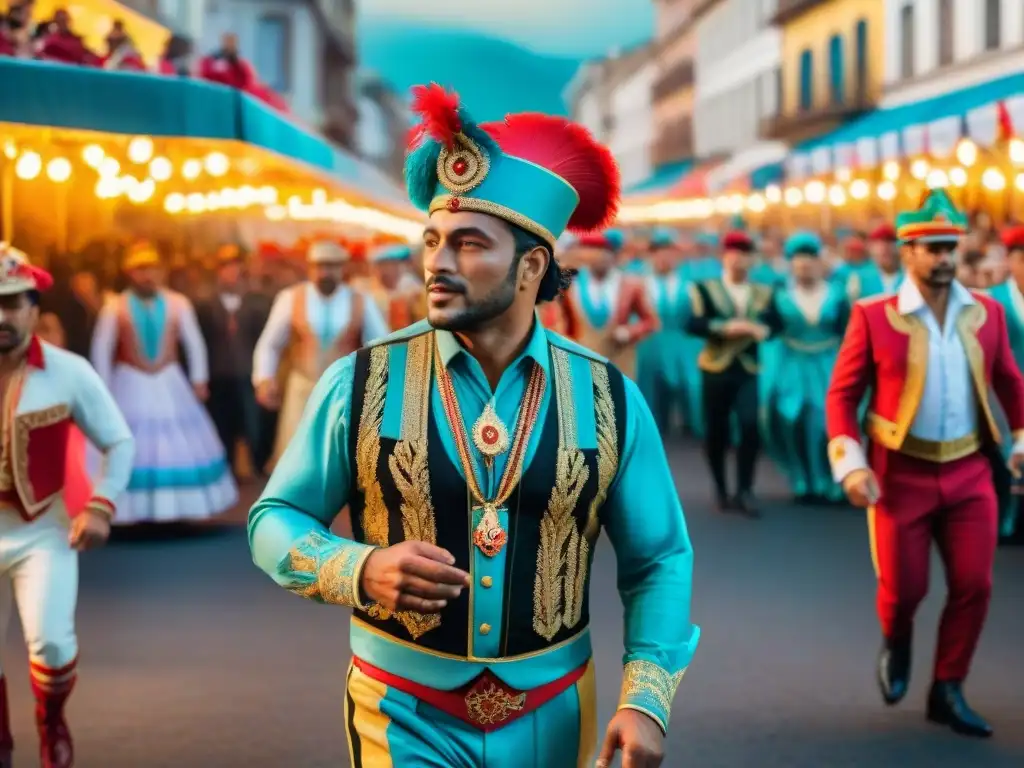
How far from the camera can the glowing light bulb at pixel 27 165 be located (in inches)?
608

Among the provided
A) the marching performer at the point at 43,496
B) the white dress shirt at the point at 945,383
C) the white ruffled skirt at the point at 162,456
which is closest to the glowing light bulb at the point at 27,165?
the white ruffled skirt at the point at 162,456

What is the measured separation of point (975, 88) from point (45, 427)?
18932 mm

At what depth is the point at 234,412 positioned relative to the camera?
15109 mm

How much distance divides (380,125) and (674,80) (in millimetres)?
25538

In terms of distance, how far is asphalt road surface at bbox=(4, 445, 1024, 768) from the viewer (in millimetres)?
6188

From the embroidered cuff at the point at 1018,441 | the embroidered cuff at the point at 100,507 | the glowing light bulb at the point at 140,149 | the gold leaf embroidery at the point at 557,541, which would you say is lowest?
the embroidered cuff at the point at 100,507

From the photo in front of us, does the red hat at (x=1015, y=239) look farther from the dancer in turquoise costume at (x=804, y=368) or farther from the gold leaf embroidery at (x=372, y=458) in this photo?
the gold leaf embroidery at (x=372, y=458)

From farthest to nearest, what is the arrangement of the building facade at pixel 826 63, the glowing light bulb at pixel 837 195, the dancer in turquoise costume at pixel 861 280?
the building facade at pixel 826 63
the glowing light bulb at pixel 837 195
the dancer in turquoise costume at pixel 861 280

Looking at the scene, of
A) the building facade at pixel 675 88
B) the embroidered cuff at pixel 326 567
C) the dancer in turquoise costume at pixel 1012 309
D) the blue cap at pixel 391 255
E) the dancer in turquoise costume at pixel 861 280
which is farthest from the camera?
the building facade at pixel 675 88

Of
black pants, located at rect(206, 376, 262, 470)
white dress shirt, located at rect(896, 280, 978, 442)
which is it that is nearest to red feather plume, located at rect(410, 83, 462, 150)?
white dress shirt, located at rect(896, 280, 978, 442)

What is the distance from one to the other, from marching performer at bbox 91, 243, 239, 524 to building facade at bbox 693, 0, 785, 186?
35257mm

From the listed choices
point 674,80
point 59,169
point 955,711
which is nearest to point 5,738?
point 955,711

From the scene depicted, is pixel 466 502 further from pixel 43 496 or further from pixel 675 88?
pixel 675 88

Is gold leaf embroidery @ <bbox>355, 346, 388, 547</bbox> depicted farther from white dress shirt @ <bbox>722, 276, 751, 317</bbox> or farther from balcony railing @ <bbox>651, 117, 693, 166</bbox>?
balcony railing @ <bbox>651, 117, 693, 166</bbox>
